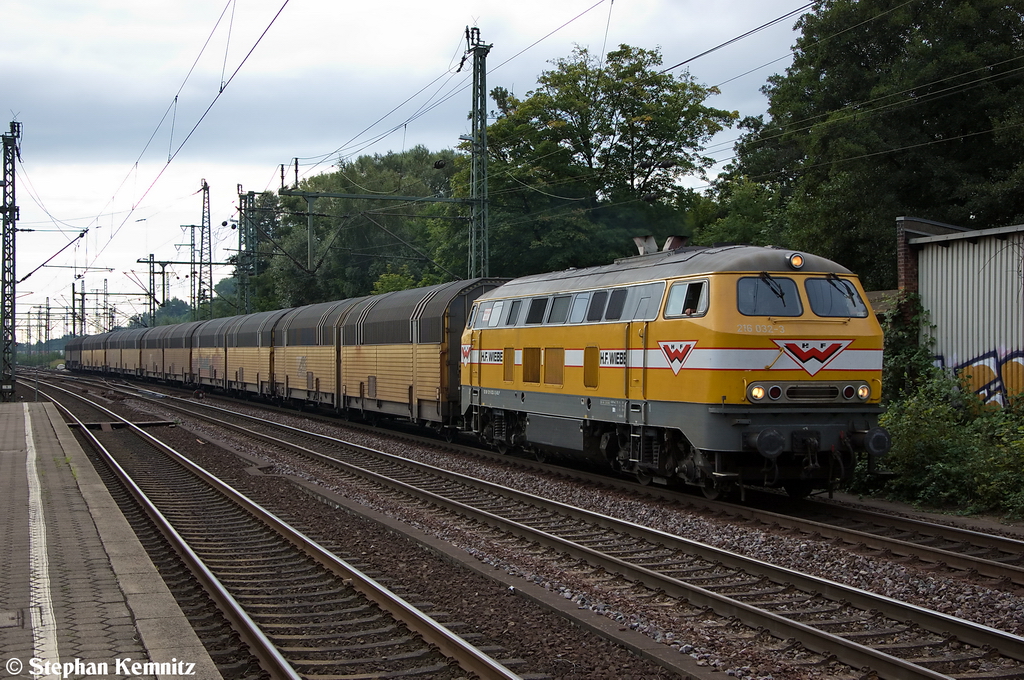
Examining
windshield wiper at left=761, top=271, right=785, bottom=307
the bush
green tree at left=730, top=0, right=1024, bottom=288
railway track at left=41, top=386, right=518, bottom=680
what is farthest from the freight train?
green tree at left=730, top=0, right=1024, bottom=288

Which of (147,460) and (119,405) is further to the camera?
(119,405)

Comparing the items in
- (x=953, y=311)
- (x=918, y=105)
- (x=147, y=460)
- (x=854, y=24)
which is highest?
(x=854, y=24)

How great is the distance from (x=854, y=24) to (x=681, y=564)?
2363 cm

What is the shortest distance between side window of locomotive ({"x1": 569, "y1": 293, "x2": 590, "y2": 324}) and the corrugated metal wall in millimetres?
6833

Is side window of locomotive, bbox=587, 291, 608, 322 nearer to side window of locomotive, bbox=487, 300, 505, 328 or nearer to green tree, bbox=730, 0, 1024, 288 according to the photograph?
side window of locomotive, bbox=487, 300, 505, 328

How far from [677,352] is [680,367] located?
21 cm

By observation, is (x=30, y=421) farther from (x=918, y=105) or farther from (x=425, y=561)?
(x=918, y=105)

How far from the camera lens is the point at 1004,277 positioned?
15.8 meters

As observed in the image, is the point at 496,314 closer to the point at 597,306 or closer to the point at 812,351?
the point at 597,306

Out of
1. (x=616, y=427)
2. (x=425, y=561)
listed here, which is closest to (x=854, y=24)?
(x=616, y=427)

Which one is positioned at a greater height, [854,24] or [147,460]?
[854,24]

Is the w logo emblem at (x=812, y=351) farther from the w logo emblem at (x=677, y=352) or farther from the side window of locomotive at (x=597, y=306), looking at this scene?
the side window of locomotive at (x=597, y=306)

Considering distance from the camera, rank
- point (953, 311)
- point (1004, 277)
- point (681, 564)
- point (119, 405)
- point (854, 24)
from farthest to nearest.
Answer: point (119, 405) < point (854, 24) < point (953, 311) < point (1004, 277) < point (681, 564)

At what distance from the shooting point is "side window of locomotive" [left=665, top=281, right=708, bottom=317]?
41.1ft
